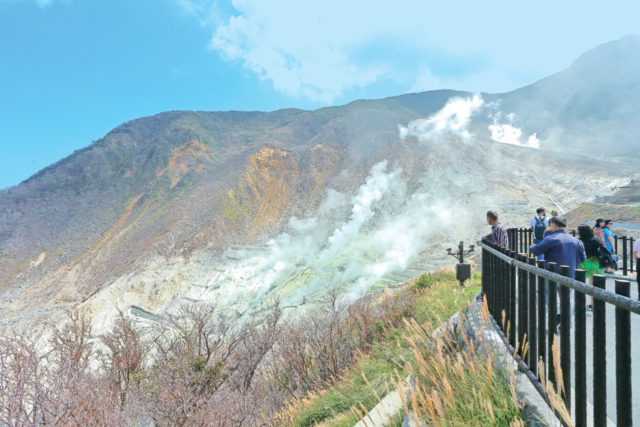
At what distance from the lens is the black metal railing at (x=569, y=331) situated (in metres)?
1.49

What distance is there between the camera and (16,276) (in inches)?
1641

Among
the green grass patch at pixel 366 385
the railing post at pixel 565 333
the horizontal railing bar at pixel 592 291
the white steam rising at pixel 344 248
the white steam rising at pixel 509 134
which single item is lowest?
the white steam rising at pixel 344 248

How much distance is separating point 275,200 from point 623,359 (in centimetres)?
4392

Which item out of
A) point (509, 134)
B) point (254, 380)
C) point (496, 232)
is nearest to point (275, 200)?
point (254, 380)

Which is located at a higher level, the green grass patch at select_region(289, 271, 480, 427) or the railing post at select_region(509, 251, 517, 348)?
the railing post at select_region(509, 251, 517, 348)

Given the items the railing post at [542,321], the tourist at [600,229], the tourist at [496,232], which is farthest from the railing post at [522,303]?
the tourist at [600,229]

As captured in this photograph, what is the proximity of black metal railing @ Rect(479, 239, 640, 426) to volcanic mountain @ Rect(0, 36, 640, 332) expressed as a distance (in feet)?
68.5

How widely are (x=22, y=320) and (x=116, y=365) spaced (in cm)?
2508

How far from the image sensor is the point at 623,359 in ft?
4.92

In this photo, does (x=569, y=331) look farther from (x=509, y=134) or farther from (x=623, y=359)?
(x=509, y=134)

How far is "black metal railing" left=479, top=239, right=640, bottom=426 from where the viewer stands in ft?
4.88

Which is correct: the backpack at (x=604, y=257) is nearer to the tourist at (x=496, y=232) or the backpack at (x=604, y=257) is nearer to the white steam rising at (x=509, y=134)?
the tourist at (x=496, y=232)

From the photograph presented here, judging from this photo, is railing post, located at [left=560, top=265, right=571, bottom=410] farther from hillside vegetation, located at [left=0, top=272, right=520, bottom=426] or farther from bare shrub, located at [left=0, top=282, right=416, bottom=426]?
bare shrub, located at [left=0, top=282, right=416, bottom=426]

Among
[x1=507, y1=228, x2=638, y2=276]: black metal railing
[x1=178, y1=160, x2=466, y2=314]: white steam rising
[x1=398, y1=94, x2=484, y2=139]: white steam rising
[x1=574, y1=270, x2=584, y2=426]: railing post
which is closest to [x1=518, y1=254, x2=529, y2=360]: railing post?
[x1=574, y1=270, x2=584, y2=426]: railing post
